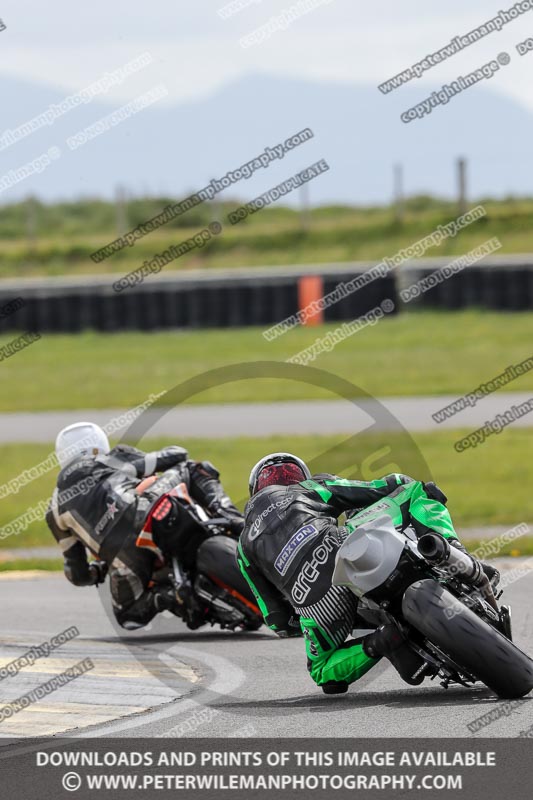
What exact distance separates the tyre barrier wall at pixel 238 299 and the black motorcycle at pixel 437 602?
19.5m

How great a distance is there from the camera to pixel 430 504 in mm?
6262

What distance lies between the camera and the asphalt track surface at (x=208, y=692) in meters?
5.60

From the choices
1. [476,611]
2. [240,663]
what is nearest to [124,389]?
[240,663]

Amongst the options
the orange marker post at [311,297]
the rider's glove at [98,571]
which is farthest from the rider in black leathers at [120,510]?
the orange marker post at [311,297]

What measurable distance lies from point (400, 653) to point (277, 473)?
1168 millimetres

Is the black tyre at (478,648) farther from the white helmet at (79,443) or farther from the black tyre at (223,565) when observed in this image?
the white helmet at (79,443)

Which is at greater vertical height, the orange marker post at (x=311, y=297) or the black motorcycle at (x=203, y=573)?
the black motorcycle at (x=203, y=573)

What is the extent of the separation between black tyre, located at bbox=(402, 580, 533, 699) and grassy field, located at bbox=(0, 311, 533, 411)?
13264 millimetres

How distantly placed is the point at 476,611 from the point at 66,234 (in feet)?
132

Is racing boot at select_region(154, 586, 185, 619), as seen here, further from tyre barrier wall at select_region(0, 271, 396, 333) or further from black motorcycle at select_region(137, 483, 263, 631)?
tyre barrier wall at select_region(0, 271, 396, 333)

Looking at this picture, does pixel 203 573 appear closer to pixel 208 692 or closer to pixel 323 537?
pixel 208 692

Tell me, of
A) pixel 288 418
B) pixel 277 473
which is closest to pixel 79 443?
pixel 277 473

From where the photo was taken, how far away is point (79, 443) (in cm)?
909

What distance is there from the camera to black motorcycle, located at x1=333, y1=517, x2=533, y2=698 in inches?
225
